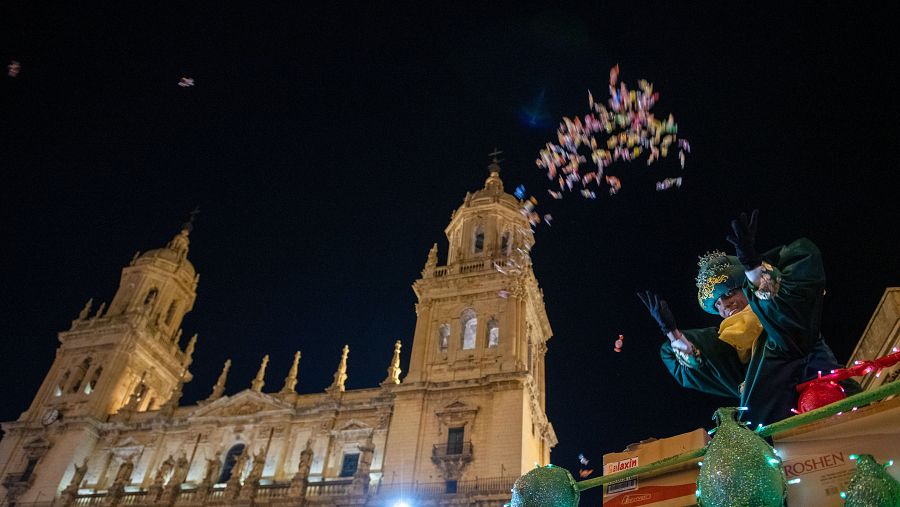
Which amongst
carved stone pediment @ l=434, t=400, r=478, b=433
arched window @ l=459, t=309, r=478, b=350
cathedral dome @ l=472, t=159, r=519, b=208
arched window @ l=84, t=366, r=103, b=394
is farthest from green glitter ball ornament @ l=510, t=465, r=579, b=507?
arched window @ l=84, t=366, r=103, b=394

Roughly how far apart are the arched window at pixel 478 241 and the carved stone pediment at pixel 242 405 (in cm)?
1265

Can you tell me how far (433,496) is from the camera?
23609 millimetres

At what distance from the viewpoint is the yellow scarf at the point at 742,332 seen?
4289mm

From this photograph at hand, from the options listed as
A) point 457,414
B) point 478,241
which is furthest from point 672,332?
point 478,241

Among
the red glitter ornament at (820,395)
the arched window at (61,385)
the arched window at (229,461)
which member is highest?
the arched window at (61,385)

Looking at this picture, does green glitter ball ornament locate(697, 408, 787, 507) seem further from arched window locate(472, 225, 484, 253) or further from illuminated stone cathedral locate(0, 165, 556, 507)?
arched window locate(472, 225, 484, 253)

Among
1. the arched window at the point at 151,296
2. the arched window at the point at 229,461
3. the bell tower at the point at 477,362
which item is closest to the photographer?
the bell tower at the point at 477,362

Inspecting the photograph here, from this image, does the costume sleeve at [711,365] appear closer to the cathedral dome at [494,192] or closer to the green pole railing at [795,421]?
the green pole railing at [795,421]

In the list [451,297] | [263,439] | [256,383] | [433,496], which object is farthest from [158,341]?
[433,496]

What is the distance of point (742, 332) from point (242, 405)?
30.8 meters

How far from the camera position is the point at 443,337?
29609mm

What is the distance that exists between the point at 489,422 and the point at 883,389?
23.9m

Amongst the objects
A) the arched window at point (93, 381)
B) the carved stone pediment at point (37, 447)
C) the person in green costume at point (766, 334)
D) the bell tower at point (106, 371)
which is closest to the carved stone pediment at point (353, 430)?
the bell tower at point (106, 371)

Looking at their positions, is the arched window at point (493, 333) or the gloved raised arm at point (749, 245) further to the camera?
the arched window at point (493, 333)
